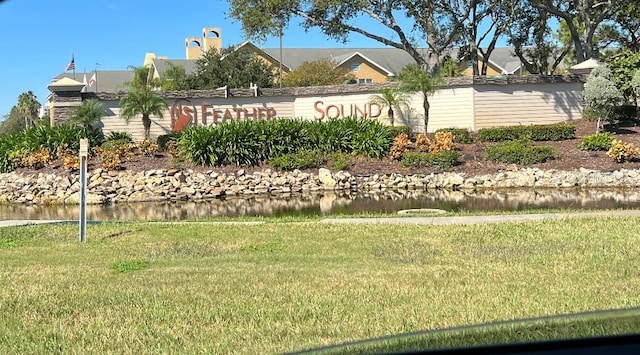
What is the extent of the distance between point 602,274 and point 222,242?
5.20 m

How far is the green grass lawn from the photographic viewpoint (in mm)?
5078

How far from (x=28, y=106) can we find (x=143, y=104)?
184 feet

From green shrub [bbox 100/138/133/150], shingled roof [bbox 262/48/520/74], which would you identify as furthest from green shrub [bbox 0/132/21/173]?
shingled roof [bbox 262/48/520/74]

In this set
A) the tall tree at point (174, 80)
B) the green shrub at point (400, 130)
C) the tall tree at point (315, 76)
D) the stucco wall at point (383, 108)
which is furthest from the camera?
the tall tree at point (315, 76)

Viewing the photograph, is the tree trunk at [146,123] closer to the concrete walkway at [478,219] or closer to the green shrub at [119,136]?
the green shrub at [119,136]

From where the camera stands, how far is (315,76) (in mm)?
48625

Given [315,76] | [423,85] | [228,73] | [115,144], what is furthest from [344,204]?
[315,76]

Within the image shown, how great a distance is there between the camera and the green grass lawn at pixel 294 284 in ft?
16.7

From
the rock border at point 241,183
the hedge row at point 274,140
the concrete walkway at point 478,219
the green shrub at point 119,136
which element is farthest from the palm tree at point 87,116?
the concrete walkway at point 478,219

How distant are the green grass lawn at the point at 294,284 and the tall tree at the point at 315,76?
38268 millimetres

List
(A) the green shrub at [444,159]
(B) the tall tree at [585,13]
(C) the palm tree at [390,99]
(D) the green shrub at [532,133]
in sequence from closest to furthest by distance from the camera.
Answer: (A) the green shrub at [444,159] < (D) the green shrub at [532,133] < (C) the palm tree at [390,99] < (B) the tall tree at [585,13]

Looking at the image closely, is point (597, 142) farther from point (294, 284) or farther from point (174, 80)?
point (174, 80)

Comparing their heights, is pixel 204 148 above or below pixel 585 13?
below

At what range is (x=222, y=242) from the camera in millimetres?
9906
